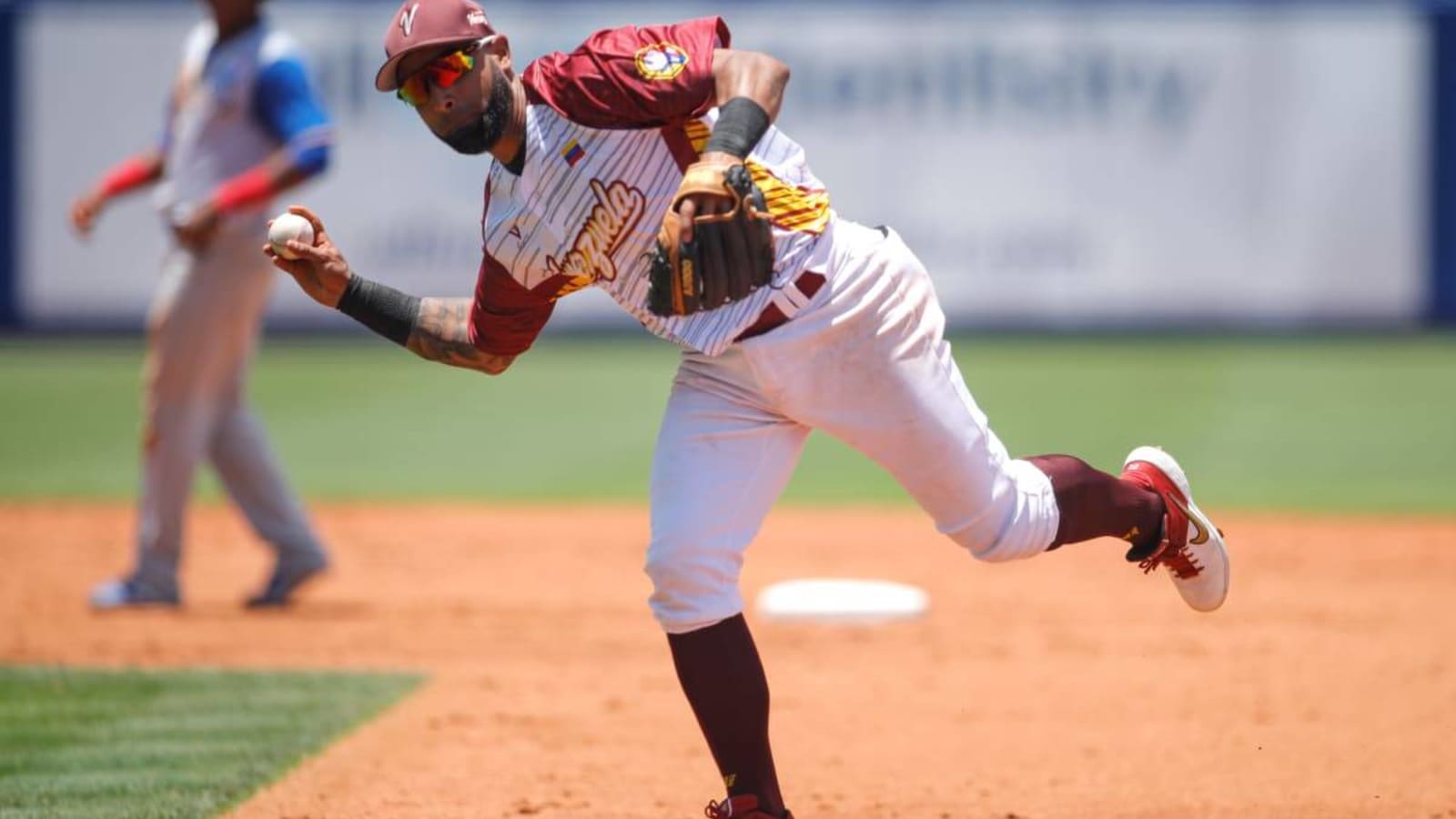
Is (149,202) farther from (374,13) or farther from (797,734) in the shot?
(797,734)

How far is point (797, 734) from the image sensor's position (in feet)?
18.2

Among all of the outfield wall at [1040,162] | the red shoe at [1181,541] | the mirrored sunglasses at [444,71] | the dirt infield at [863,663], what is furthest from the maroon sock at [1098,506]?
the outfield wall at [1040,162]

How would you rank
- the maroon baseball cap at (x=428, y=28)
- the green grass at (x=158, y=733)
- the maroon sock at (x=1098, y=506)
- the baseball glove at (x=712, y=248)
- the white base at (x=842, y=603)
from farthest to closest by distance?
the white base at (x=842, y=603), the green grass at (x=158, y=733), the maroon sock at (x=1098, y=506), the maroon baseball cap at (x=428, y=28), the baseball glove at (x=712, y=248)

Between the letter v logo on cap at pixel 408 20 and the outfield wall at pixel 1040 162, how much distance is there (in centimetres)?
1503

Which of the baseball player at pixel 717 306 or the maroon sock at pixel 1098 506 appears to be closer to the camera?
the baseball player at pixel 717 306

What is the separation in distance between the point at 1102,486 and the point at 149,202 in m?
16.0

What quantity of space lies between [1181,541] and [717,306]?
1584 millimetres

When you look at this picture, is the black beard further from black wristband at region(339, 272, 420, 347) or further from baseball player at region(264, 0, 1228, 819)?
black wristband at region(339, 272, 420, 347)

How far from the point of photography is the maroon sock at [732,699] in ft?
13.4

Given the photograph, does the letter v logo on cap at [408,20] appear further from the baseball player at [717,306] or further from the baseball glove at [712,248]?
the baseball glove at [712,248]

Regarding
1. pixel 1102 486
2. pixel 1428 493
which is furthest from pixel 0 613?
pixel 1428 493

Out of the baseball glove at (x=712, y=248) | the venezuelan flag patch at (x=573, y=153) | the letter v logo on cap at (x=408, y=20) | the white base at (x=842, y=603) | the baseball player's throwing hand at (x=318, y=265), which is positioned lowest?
the white base at (x=842, y=603)

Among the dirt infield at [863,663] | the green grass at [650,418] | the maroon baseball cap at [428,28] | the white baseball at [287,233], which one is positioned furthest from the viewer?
the green grass at [650,418]

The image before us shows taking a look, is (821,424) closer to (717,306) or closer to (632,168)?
(717,306)
